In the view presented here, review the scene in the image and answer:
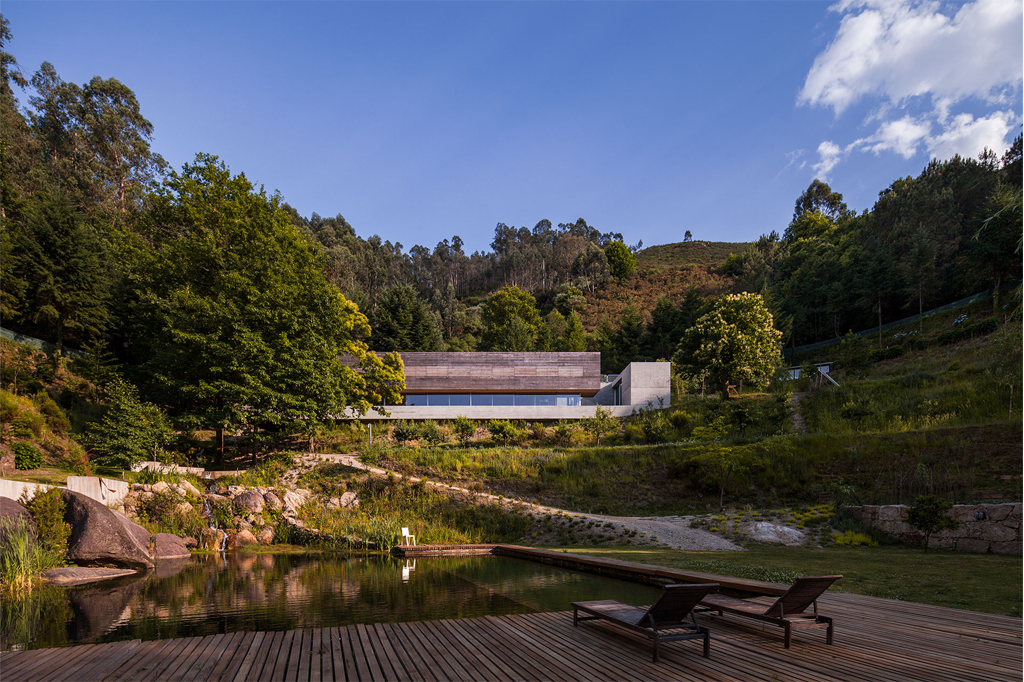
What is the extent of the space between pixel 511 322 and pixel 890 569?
126 feet

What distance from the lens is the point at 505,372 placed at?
2997 centimetres

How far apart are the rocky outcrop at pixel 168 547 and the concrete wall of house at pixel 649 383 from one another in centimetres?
2185

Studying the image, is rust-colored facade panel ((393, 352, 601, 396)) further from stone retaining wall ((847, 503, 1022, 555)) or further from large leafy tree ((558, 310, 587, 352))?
stone retaining wall ((847, 503, 1022, 555))

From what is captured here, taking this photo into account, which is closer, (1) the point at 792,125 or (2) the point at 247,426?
(1) the point at 792,125

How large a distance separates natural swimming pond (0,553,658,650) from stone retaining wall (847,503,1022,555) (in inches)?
319

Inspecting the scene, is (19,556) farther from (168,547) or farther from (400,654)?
(400,654)

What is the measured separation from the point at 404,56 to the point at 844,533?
1589 centimetres

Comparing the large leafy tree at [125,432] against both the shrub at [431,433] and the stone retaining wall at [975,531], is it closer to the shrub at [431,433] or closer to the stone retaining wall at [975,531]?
the shrub at [431,433]

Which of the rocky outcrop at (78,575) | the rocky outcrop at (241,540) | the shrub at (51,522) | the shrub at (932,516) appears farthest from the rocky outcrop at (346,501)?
the shrub at (932,516)

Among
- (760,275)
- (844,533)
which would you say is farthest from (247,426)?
(760,275)

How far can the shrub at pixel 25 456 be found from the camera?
13391mm

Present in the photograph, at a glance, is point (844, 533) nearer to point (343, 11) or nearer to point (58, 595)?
point (58, 595)

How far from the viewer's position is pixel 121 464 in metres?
15.1

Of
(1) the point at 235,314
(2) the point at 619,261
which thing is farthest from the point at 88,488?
(2) the point at 619,261
